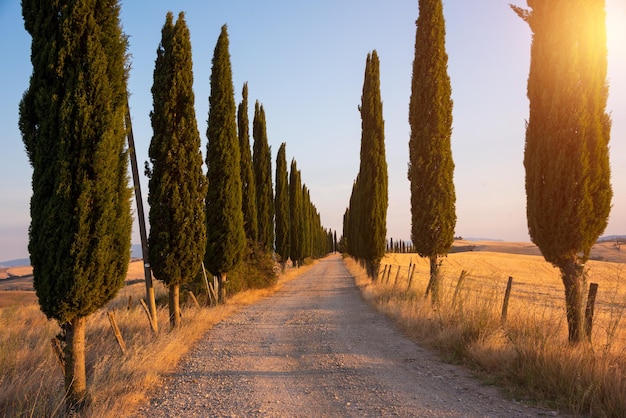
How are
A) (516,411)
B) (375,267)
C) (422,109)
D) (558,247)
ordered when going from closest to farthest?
(516,411)
(558,247)
(422,109)
(375,267)

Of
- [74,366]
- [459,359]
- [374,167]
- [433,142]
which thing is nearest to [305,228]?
[374,167]

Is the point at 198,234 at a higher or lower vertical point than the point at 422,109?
Answer: lower

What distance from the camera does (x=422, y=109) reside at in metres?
13.2

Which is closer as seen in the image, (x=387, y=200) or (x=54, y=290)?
(x=54, y=290)

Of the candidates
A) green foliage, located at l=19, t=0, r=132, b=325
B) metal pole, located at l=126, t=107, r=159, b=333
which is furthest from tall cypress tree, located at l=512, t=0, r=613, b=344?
metal pole, located at l=126, t=107, r=159, b=333

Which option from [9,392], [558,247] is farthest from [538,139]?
[9,392]

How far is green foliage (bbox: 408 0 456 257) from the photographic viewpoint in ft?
42.4

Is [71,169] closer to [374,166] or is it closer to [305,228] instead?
[374,166]

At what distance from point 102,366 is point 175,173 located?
Result: 526cm

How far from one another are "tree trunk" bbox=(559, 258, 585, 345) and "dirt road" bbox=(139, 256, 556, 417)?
175cm

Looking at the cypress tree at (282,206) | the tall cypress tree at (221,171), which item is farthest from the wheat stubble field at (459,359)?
the cypress tree at (282,206)

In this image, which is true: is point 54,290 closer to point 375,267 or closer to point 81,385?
point 81,385

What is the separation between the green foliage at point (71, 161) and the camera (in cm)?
463

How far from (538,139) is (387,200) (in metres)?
17.0
